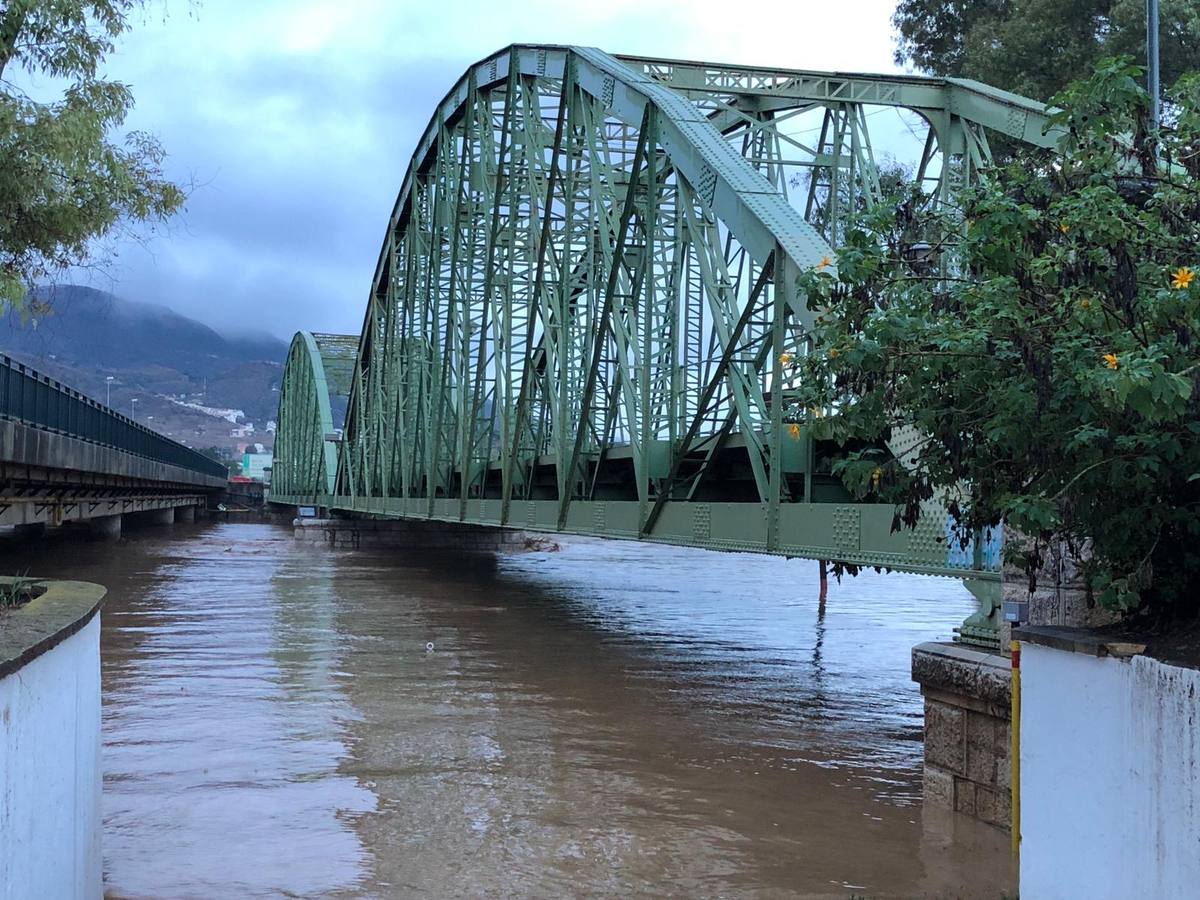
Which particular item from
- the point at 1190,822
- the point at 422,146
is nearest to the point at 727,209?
the point at 1190,822

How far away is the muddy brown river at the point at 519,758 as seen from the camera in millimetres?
7523

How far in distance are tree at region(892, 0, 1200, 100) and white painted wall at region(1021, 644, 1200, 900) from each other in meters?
17.2

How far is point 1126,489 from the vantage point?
531 centimetres

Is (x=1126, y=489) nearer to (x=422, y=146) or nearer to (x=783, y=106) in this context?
(x=783, y=106)

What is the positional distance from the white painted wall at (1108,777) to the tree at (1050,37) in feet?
56.3

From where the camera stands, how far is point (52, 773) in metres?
4.77

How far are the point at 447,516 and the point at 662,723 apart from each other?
15.3m

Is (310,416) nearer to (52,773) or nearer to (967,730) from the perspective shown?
(967,730)

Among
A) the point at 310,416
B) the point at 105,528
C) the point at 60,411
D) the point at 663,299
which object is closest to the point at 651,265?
the point at 663,299

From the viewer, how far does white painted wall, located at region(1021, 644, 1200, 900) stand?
15.3ft

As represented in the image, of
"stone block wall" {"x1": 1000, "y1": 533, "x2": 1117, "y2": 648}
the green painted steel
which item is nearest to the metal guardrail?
the green painted steel

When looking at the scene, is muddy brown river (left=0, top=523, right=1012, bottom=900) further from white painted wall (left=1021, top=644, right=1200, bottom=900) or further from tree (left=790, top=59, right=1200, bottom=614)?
tree (left=790, top=59, right=1200, bottom=614)

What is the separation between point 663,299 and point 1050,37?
10.2m

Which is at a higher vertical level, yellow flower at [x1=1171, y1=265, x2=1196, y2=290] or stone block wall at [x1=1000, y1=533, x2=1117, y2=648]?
yellow flower at [x1=1171, y1=265, x2=1196, y2=290]
